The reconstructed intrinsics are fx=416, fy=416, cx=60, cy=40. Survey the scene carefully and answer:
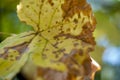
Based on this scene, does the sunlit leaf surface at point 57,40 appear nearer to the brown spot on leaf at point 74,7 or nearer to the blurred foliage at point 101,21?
the brown spot on leaf at point 74,7

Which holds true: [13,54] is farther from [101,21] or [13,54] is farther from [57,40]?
[101,21]

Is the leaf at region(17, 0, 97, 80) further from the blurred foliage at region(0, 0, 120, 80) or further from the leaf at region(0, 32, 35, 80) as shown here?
the blurred foliage at region(0, 0, 120, 80)

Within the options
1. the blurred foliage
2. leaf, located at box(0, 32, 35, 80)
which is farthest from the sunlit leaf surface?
the blurred foliage

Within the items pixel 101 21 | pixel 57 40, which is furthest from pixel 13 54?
pixel 101 21

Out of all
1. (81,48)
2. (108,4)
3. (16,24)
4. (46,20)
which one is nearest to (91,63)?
(81,48)

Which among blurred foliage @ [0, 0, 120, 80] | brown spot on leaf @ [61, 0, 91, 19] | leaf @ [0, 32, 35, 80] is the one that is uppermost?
brown spot on leaf @ [61, 0, 91, 19]

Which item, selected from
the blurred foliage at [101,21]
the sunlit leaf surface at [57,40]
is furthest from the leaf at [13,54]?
the blurred foliage at [101,21]

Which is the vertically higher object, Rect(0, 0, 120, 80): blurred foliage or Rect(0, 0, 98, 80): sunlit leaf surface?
Rect(0, 0, 98, 80): sunlit leaf surface
